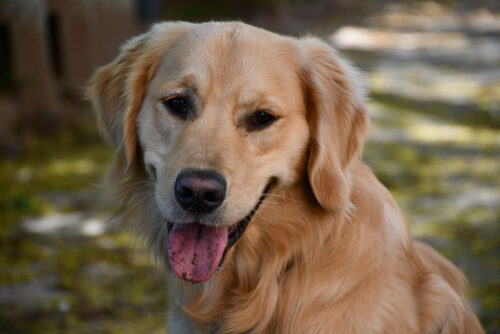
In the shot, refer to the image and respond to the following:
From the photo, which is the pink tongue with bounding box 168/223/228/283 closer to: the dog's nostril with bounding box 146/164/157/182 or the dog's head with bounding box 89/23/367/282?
the dog's head with bounding box 89/23/367/282

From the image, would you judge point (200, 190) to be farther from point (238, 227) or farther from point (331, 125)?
point (331, 125)

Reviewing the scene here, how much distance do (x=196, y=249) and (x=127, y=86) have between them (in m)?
0.90

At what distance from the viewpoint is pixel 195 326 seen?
9.27ft

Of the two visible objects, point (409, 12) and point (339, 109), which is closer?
point (339, 109)

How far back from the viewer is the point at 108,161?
6691 millimetres

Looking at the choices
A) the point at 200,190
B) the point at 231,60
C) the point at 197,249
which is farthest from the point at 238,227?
the point at 231,60

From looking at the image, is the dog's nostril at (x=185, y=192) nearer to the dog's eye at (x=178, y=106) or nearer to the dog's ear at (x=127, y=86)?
the dog's eye at (x=178, y=106)

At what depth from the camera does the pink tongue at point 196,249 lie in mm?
2484

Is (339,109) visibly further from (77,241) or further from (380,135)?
(380,135)

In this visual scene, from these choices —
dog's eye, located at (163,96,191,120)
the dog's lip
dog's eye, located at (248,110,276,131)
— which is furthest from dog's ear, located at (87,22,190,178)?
dog's eye, located at (248,110,276,131)

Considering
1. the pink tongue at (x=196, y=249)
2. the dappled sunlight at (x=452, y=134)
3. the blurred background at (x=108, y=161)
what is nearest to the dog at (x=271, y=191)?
the pink tongue at (x=196, y=249)

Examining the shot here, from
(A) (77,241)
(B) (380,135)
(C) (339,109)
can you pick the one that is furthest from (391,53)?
(C) (339,109)

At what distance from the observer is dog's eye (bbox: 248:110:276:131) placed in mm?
2576

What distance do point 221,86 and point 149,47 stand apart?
1.81 ft
